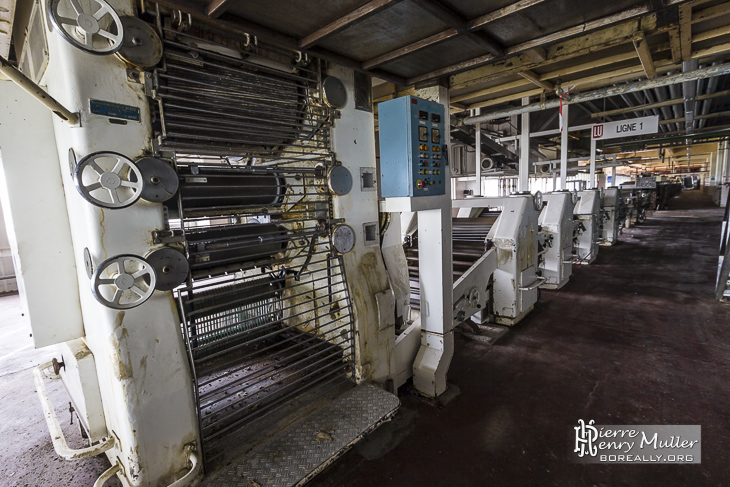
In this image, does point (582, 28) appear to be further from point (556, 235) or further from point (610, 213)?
point (610, 213)

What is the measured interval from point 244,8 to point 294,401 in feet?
6.75

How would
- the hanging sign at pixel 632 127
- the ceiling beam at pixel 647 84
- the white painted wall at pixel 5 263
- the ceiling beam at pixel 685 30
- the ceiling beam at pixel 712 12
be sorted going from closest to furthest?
the ceiling beam at pixel 685 30 → the ceiling beam at pixel 712 12 → the ceiling beam at pixel 647 84 → the hanging sign at pixel 632 127 → the white painted wall at pixel 5 263

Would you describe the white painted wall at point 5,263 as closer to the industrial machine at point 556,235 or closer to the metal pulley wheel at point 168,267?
the metal pulley wheel at point 168,267

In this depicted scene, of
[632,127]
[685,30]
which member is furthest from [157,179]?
[632,127]

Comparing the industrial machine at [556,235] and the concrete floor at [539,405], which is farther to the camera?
the industrial machine at [556,235]

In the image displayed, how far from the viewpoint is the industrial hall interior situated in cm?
143

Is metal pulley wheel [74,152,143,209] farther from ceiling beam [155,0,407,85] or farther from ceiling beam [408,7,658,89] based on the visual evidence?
ceiling beam [408,7,658,89]

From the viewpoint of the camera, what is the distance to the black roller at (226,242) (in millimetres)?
1619

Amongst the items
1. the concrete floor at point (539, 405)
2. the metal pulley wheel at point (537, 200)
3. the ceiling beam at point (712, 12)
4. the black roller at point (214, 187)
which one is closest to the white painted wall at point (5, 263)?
the concrete floor at point (539, 405)

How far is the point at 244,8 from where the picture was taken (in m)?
1.55

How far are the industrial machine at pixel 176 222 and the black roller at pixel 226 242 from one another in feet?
0.03

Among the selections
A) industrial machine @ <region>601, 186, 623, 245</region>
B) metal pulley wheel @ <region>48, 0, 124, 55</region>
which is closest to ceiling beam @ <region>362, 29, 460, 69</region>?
metal pulley wheel @ <region>48, 0, 124, 55</region>

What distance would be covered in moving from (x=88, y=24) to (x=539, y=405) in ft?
10.3

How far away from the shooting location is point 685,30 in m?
2.55
